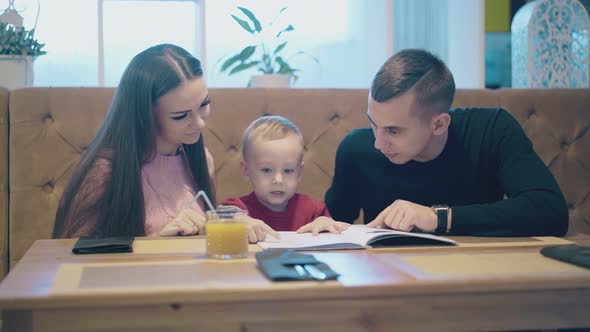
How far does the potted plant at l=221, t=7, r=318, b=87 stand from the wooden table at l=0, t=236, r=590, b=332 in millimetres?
1623

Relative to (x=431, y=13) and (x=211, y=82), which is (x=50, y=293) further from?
(x=431, y=13)

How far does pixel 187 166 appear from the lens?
6.70ft

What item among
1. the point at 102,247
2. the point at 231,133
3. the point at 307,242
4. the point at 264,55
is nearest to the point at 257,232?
the point at 307,242

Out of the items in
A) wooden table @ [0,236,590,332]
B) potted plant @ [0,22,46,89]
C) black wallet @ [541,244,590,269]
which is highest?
potted plant @ [0,22,46,89]

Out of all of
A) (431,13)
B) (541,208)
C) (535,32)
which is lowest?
(541,208)

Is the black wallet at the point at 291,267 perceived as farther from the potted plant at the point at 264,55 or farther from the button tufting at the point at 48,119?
the potted plant at the point at 264,55

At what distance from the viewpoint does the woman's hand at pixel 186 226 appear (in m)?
1.59

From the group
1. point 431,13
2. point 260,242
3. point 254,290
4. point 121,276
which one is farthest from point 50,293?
point 431,13

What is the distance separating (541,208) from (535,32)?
5.03 feet

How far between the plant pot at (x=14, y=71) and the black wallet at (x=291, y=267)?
168cm

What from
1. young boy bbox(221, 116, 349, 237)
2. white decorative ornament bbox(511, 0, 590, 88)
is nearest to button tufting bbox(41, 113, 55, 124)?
young boy bbox(221, 116, 349, 237)

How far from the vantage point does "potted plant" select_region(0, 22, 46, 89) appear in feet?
8.11

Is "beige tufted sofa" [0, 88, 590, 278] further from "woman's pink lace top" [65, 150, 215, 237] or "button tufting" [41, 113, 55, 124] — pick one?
"woman's pink lace top" [65, 150, 215, 237]

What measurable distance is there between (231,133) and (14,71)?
844mm
